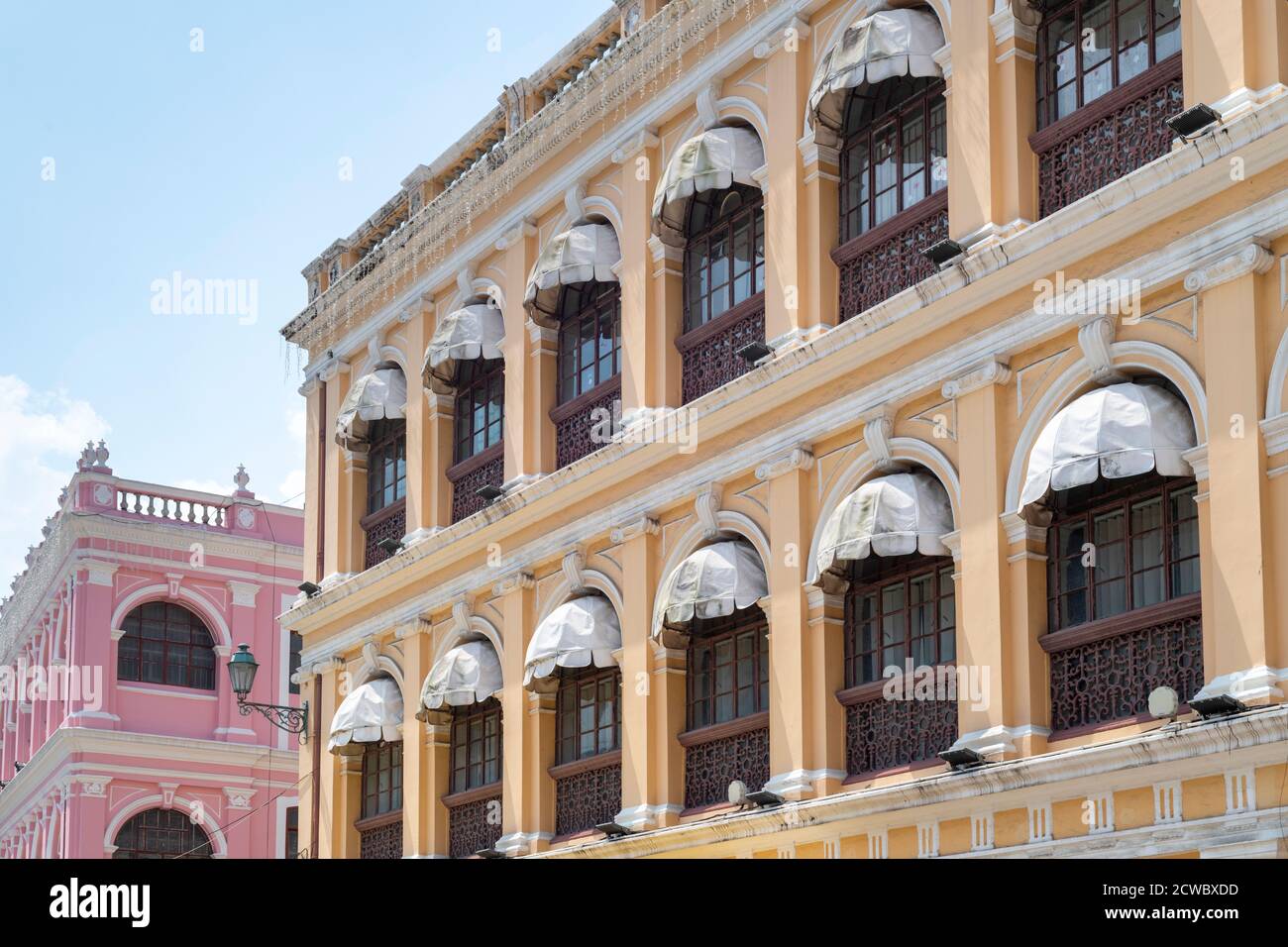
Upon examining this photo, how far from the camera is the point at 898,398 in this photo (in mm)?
14188

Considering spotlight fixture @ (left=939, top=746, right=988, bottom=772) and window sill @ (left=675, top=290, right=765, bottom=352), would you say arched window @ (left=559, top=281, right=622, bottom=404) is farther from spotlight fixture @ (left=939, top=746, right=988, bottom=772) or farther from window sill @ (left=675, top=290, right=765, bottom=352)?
spotlight fixture @ (left=939, top=746, right=988, bottom=772)

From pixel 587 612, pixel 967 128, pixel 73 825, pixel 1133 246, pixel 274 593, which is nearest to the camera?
pixel 1133 246

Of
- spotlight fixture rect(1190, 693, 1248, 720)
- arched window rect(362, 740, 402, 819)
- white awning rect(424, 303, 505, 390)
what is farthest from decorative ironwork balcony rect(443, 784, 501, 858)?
spotlight fixture rect(1190, 693, 1248, 720)

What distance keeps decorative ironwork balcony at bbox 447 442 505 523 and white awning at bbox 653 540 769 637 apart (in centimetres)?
406

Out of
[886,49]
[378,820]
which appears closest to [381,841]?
[378,820]

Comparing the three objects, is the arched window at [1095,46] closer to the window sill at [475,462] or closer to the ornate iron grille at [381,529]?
the window sill at [475,462]

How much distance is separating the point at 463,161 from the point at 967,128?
8362 millimetres

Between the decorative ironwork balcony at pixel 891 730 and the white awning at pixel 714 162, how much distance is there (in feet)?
13.6

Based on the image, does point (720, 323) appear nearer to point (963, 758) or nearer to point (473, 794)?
point (963, 758)

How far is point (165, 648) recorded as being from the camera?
105 ft

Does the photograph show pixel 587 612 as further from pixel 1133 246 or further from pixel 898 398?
pixel 1133 246

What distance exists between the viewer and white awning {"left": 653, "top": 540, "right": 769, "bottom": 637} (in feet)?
50.3

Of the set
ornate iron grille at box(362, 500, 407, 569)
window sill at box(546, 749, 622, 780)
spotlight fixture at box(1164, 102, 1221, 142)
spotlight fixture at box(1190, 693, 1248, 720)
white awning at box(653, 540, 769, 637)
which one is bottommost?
spotlight fixture at box(1190, 693, 1248, 720)
